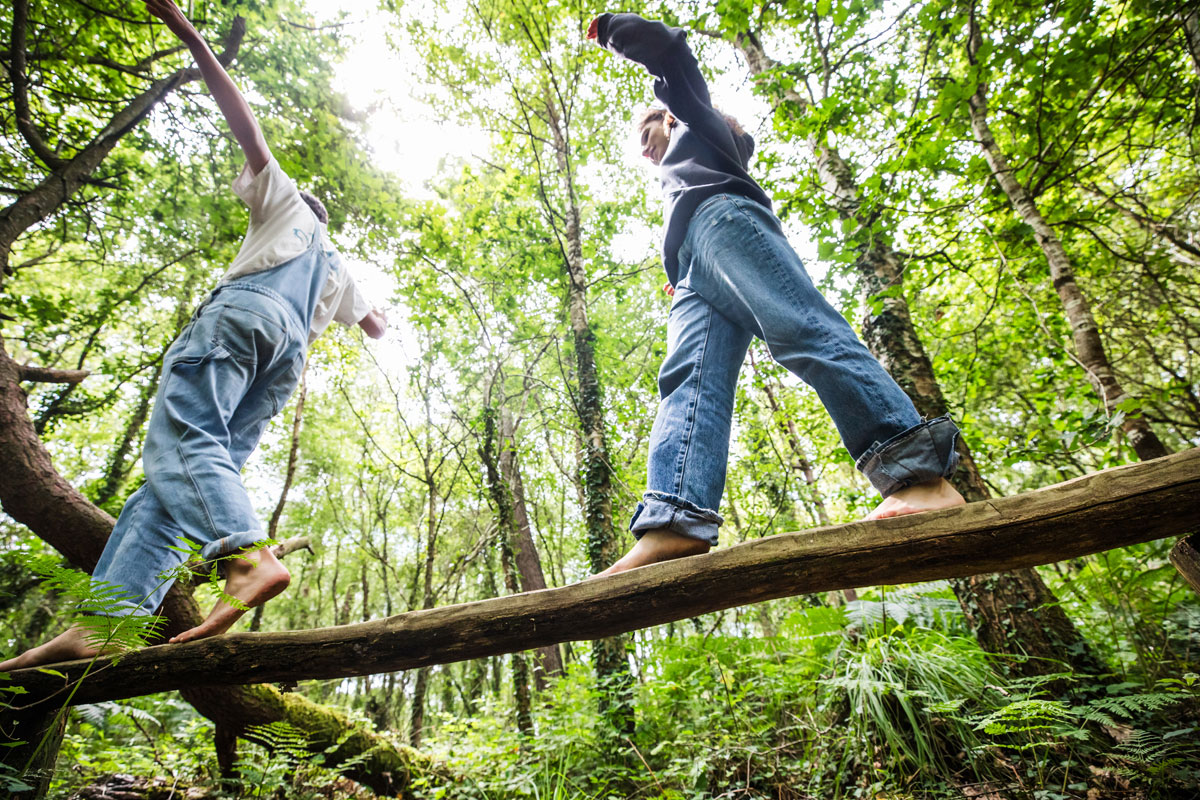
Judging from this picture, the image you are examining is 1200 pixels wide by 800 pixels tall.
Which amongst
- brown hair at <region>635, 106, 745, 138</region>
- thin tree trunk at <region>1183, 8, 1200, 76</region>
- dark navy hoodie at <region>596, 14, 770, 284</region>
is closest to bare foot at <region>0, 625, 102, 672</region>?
dark navy hoodie at <region>596, 14, 770, 284</region>

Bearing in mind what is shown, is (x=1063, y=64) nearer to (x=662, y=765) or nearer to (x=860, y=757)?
(x=860, y=757)

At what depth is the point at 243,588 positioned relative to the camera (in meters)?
1.62

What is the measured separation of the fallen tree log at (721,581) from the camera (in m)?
1.17

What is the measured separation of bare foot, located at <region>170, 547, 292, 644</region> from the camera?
1.61 metres

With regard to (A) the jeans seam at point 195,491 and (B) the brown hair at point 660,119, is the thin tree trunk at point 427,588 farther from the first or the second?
(B) the brown hair at point 660,119

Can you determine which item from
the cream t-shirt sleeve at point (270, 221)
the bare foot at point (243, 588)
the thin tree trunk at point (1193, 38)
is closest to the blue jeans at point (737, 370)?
the bare foot at point (243, 588)

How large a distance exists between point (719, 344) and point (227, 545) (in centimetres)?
186

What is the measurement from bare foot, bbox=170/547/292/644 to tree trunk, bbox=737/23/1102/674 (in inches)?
133

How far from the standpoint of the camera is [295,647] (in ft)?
5.02

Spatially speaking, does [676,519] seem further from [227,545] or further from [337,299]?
[337,299]

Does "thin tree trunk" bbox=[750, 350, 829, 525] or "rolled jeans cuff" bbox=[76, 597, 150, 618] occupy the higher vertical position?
"thin tree trunk" bbox=[750, 350, 829, 525]

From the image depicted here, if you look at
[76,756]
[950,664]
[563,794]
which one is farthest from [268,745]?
[950,664]

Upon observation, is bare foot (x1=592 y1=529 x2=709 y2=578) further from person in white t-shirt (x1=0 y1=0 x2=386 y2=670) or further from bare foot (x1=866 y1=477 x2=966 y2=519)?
person in white t-shirt (x1=0 y1=0 x2=386 y2=670)

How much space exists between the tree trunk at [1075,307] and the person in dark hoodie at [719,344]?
2675 millimetres
